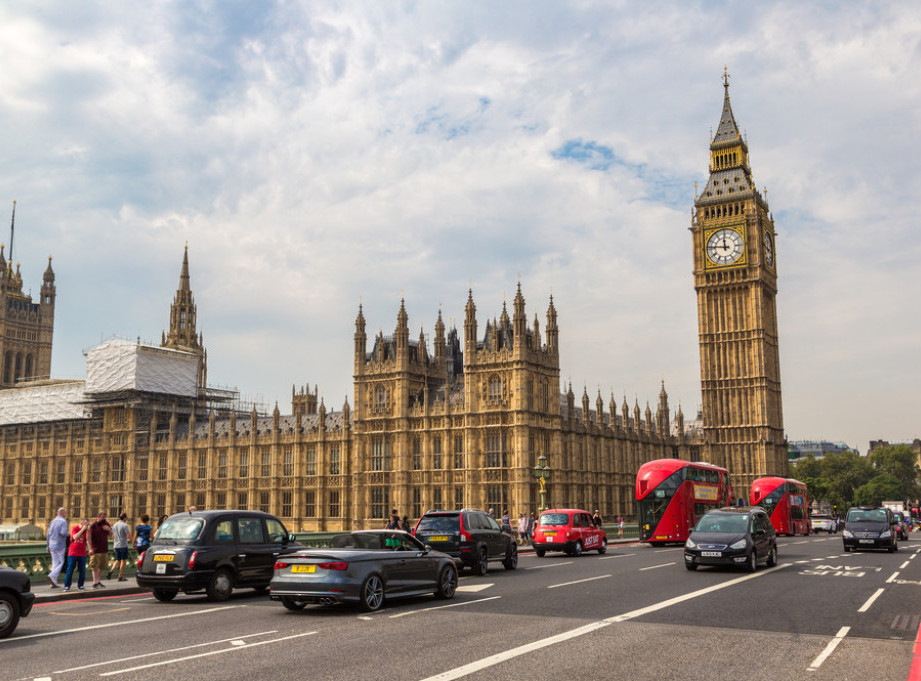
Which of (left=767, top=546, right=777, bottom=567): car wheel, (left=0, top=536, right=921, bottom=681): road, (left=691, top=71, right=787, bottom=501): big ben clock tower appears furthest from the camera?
(left=691, top=71, right=787, bottom=501): big ben clock tower

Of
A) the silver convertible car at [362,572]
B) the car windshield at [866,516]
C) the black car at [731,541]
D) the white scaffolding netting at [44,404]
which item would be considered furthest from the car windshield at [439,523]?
the white scaffolding netting at [44,404]

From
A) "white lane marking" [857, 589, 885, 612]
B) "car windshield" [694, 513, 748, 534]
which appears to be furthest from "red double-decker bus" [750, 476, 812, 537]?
"white lane marking" [857, 589, 885, 612]

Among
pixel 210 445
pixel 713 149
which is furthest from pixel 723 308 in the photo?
pixel 210 445

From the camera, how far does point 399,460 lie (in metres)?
62.5

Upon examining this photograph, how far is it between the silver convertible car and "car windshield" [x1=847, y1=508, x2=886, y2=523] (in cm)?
2435

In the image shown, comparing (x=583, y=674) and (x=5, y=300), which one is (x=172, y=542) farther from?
(x=5, y=300)

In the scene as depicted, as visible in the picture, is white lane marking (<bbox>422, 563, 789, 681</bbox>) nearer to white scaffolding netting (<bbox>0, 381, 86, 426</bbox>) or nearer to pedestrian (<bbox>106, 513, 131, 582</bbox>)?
pedestrian (<bbox>106, 513, 131, 582</bbox>)

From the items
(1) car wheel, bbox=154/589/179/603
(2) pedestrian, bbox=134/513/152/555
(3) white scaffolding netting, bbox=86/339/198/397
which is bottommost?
(1) car wheel, bbox=154/589/179/603

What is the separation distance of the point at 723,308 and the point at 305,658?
281 ft

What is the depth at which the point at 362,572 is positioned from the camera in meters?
15.6

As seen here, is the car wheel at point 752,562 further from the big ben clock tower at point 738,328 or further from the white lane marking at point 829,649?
the big ben clock tower at point 738,328

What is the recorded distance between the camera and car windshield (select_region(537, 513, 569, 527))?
34.3 meters

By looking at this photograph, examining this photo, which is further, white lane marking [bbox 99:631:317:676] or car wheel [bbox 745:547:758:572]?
car wheel [bbox 745:547:758:572]

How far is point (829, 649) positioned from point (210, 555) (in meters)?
12.1
